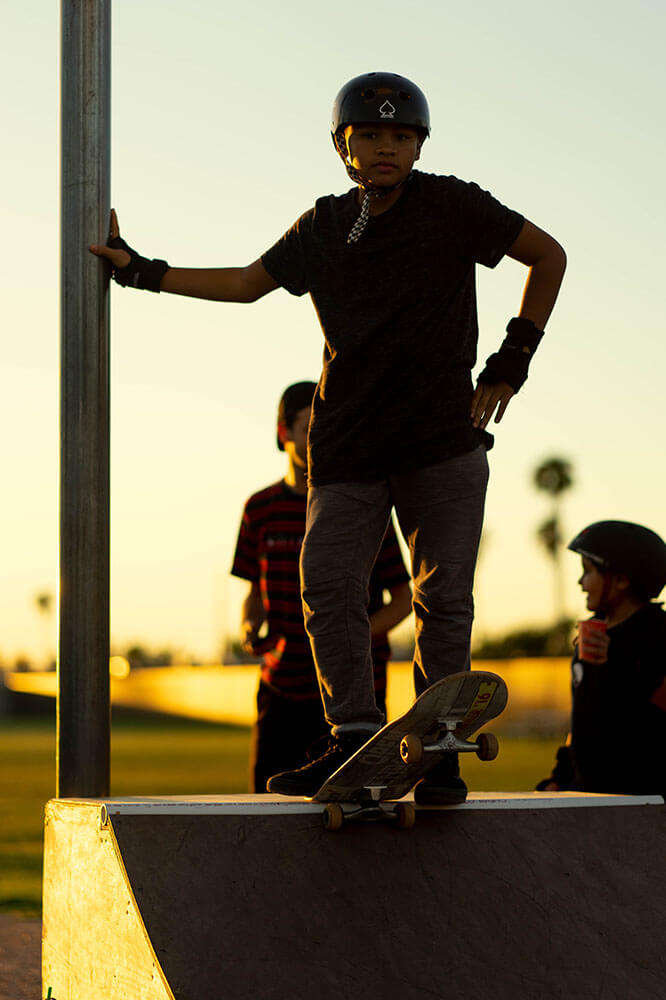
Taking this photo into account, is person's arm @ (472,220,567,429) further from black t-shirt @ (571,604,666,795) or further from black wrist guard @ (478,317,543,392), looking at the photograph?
black t-shirt @ (571,604,666,795)

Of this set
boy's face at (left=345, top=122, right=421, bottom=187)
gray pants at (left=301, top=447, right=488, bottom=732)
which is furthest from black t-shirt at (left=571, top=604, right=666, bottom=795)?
boy's face at (left=345, top=122, right=421, bottom=187)

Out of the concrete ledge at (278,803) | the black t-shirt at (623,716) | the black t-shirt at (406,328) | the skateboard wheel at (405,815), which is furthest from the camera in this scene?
the black t-shirt at (623,716)

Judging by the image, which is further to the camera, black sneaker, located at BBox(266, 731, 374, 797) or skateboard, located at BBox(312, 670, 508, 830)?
black sneaker, located at BBox(266, 731, 374, 797)

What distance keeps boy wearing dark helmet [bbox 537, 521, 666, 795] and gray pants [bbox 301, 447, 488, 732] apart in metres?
1.23

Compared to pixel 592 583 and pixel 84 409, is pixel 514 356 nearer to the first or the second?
pixel 84 409

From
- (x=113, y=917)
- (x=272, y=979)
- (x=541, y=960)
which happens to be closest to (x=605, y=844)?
(x=541, y=960)

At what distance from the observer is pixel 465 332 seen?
159 inches

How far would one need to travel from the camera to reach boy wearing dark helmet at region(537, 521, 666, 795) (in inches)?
190

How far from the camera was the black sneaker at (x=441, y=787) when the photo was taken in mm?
3697

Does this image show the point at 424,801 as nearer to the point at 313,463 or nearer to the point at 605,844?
the point at 605,844

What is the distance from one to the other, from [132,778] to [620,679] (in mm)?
14345

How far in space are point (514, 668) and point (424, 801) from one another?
40.7 meters

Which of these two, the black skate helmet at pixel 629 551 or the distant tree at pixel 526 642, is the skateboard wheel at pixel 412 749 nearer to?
the black skate helmet at pixel 629 551

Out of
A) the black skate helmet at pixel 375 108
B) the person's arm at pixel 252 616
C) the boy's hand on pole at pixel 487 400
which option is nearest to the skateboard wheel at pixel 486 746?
the boy's hand on pole at pixel 487 400
